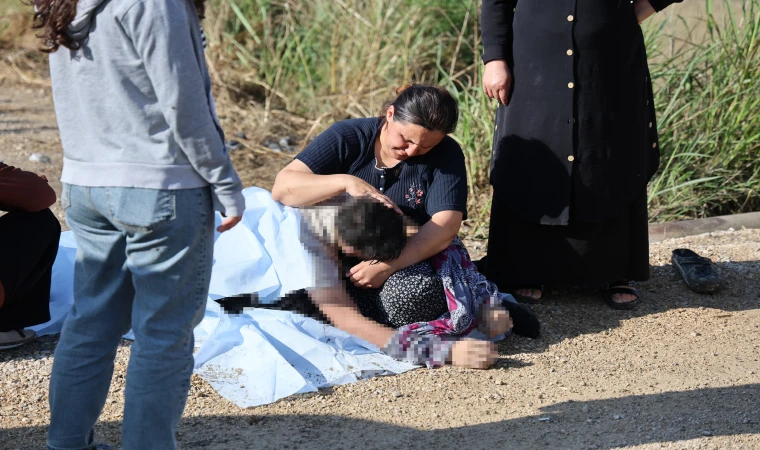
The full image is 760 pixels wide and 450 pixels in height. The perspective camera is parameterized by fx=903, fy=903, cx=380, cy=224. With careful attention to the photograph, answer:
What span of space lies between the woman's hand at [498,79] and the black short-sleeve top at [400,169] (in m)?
0.36

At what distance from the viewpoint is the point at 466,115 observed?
16.8 ft

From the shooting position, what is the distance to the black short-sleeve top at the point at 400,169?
337 cm

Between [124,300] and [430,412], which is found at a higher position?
[124,300]

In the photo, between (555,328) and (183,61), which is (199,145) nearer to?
(183,61)

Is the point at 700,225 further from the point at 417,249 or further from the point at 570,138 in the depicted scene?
the point at 417,249

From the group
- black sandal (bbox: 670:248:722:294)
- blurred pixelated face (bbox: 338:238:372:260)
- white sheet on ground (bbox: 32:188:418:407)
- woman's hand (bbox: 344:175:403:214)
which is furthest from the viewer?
black sandal (bbox: 670:248:722:294)

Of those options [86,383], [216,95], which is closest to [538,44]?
[86,383]

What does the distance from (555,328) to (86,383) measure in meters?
2.04

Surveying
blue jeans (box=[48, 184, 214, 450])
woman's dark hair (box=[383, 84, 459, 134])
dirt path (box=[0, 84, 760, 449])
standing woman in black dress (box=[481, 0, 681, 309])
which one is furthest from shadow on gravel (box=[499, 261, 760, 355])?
blue jeans (box=[48, 184, 214, 450])

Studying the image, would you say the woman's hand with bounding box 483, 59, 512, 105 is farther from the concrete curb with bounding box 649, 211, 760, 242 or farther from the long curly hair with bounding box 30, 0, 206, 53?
the long curly hair with bounding box 30, 0, 206, 53

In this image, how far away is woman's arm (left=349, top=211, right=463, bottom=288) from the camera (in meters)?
3.32

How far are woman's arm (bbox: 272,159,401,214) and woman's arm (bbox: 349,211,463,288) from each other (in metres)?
0.14

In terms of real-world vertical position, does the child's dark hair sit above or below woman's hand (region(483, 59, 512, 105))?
below

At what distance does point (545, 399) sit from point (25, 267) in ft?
5.99
